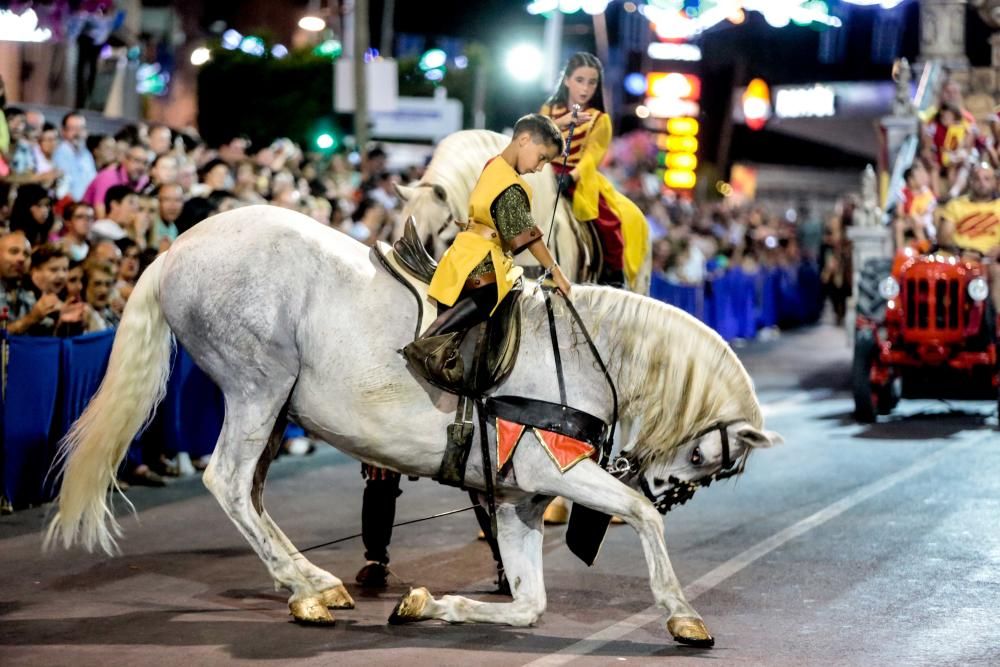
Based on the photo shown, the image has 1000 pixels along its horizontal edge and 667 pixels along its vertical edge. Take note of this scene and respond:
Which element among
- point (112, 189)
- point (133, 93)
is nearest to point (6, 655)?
point (112, 189)

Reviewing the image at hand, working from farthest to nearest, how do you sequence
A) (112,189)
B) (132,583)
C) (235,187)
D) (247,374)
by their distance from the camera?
(235,187), (112,189), (132,583), (247,374)

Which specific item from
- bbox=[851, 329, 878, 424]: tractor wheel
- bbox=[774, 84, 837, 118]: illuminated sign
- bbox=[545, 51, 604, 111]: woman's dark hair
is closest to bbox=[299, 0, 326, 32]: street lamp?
bbox=[774, 84, 837, 118]: illuminated sign

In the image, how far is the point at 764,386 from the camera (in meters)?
18.0

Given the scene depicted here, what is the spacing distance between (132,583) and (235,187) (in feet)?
24.8

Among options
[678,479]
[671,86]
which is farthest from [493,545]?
[671,86]

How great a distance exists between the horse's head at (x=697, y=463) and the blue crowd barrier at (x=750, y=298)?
38.6ft

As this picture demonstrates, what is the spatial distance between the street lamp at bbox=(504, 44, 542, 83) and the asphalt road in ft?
94.9

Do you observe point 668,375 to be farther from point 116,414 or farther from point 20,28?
point 20,28

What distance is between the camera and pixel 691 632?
6.73 m

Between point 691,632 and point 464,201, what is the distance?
9.53ft

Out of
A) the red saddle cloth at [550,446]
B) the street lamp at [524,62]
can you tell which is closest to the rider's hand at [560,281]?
the red saddle cloth at [550,446]

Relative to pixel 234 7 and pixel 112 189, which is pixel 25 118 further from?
pixel 234 7

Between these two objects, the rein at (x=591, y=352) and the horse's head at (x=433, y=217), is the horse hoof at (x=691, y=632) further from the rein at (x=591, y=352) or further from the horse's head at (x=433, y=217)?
the horse's head at (x=433, y=217)

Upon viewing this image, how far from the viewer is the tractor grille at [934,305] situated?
14.4 metres
